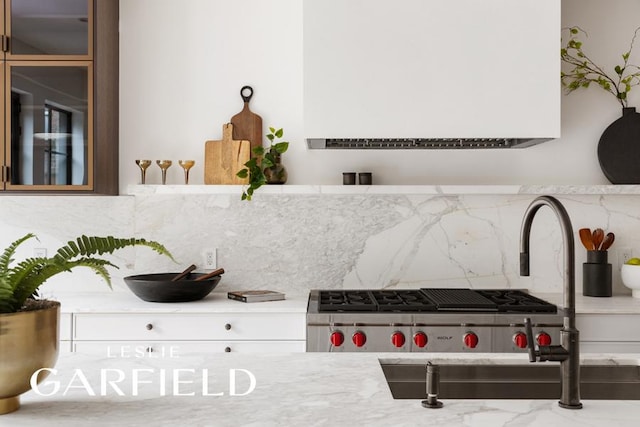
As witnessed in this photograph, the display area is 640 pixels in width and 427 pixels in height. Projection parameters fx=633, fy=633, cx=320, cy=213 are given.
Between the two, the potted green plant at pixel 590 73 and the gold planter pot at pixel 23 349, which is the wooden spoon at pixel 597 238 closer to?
the potted green plant at pixel 590 73

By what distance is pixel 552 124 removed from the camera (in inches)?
116

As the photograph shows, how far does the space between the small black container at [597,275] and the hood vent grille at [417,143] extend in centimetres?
70

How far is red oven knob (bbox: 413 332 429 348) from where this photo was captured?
2.78 metres

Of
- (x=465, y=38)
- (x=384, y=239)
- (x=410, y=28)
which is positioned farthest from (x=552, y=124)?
(x=384, y=239)

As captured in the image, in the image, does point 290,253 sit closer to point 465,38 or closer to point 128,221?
point 128,221

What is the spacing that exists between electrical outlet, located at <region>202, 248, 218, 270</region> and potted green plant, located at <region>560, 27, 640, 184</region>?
7.14 feet

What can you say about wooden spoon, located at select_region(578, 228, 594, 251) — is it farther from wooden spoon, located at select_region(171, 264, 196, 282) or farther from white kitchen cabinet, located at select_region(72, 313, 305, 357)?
wooden spoon, located at select_region(171, 264, 196, 282)

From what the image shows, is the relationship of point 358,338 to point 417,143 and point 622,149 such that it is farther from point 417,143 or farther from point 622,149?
point 622,149

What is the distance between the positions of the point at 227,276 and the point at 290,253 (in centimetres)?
37

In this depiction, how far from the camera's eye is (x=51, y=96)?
313cm

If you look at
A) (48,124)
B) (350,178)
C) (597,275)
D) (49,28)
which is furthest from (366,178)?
(49,28)

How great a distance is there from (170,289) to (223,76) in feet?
4.17

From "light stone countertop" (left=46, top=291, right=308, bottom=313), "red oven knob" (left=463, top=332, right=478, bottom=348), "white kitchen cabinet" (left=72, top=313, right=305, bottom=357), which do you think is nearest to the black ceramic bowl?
"light stone countertop" (left=46, top=291, right=308, bottom=313)

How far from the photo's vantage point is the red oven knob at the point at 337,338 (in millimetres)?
2762
